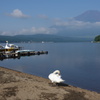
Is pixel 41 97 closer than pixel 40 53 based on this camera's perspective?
Yes

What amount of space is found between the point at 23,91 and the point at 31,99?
1647 millimetres

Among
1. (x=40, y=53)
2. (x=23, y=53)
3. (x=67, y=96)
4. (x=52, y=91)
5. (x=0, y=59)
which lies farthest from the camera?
(x=40, y=53)

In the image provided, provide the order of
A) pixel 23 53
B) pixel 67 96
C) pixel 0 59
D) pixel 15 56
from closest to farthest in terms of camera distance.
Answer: pixel 67 96
pixel 0 59
pixel 15 56
pixel 23 53

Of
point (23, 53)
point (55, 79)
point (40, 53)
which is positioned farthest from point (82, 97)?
point (40, 53)

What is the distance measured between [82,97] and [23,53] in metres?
57.7

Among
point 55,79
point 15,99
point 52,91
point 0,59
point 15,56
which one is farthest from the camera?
point 15,56

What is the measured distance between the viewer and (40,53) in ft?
256

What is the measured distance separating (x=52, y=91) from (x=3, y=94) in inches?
139

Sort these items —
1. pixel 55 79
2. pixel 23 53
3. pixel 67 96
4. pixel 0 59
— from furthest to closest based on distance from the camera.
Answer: pixel 23 53
pixel 0 59
pixel 55 79
pixel 67 96

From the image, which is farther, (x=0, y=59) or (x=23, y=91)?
(x=0, y=59)

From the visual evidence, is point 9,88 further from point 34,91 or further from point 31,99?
point 31,99

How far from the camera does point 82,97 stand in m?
13.6

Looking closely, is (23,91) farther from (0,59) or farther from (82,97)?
(0,59)

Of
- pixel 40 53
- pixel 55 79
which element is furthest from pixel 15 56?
pixel 55 79
